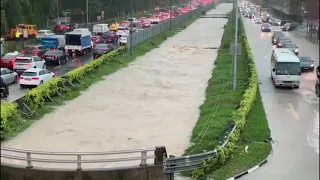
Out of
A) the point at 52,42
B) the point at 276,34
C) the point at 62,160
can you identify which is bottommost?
the point at 62,160

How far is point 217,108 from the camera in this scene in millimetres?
19484

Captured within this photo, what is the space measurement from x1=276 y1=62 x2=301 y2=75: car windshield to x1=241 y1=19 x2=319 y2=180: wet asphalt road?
0.89 metres

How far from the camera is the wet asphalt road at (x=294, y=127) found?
17.0 ft

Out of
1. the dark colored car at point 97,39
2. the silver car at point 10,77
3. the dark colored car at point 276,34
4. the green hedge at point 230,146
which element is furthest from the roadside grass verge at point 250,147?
the dark colored car at point 97,39

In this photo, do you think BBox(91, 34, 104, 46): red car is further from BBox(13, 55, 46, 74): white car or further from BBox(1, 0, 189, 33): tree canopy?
BBox(13, 55, 46, 74): white car

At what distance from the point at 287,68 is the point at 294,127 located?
8559 mm

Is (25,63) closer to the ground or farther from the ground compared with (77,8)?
closer to the ground

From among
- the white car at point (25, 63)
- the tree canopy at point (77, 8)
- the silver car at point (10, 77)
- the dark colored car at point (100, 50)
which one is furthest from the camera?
the tree canopy at point (77, 8)

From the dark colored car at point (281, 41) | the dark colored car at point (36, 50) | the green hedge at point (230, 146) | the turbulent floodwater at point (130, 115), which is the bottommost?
the turbulent floodwater at point (130, 115)

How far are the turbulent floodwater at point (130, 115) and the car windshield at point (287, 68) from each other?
12.6ft

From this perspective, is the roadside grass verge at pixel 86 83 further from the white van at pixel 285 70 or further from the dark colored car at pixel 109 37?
the white van at pixel 285 70

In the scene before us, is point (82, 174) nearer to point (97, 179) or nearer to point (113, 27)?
point (97, 179)

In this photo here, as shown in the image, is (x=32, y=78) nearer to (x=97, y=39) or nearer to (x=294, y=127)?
A: (x=294, y=127)

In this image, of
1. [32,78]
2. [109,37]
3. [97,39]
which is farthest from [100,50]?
[32,78]
